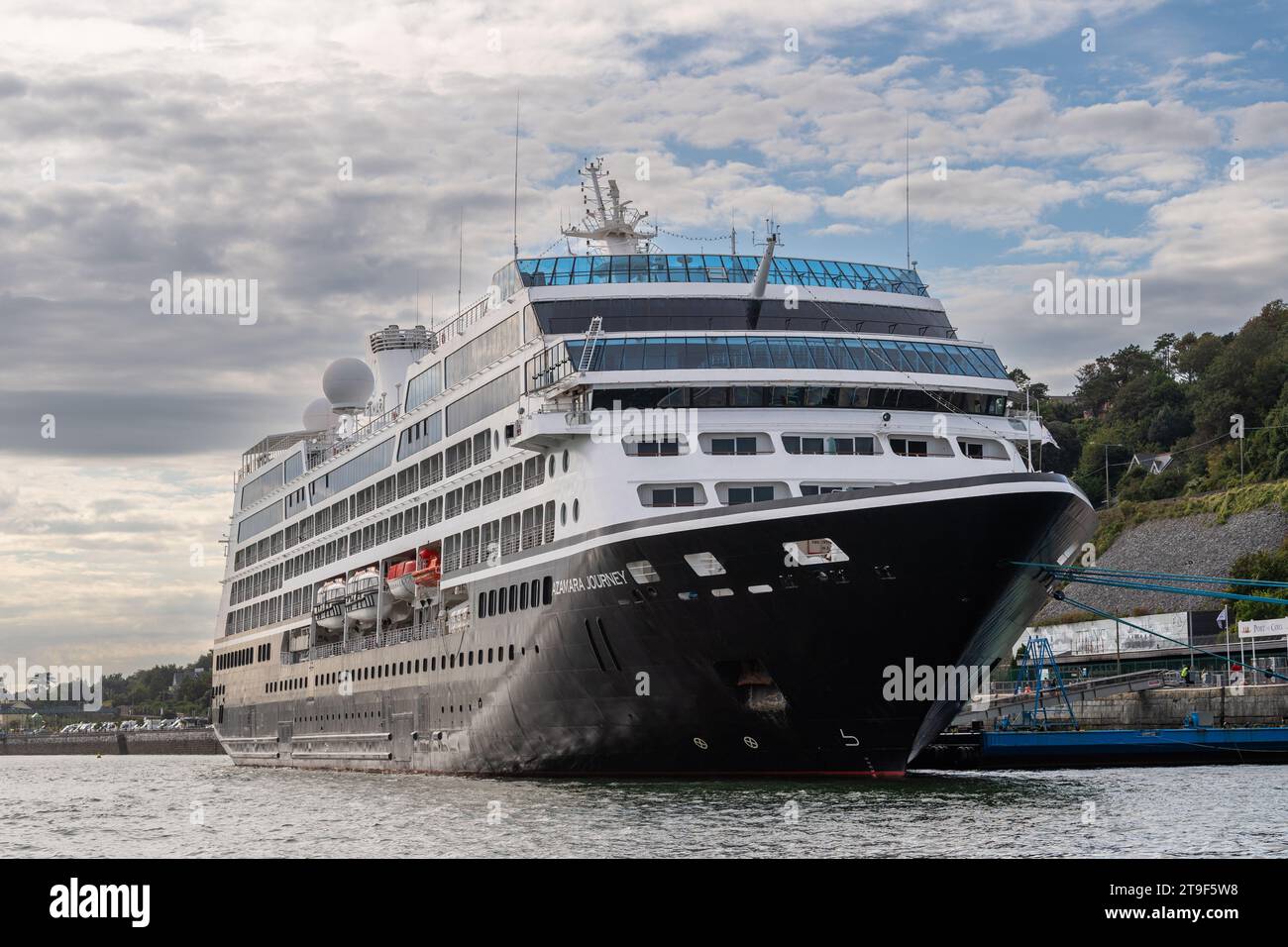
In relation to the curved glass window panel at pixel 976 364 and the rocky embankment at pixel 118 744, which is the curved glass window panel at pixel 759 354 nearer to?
the curved glass window panel at pixel 976 364

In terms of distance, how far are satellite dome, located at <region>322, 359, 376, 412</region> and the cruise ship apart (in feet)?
67.8

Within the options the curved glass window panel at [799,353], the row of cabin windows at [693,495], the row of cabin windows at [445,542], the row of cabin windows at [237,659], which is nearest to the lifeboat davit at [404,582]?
the row of cabin windows at [445,542]

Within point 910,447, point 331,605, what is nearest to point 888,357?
point 910,447

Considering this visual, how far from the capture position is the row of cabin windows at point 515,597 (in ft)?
116

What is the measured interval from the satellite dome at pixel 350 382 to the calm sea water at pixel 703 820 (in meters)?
32.1

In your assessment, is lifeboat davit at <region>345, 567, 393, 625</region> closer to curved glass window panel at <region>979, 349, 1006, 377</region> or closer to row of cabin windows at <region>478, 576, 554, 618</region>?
row of cabin windows at <region>478, 576, 554, 618</region>

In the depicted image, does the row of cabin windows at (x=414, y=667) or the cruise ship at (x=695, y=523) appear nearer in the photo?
the cruise ship at (x=695, y=523)

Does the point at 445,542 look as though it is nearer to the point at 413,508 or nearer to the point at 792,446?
the point at 413,508
